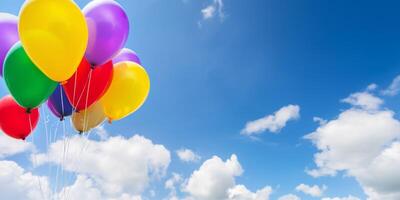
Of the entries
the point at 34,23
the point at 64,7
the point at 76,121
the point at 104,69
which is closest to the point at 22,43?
the point at 34,23

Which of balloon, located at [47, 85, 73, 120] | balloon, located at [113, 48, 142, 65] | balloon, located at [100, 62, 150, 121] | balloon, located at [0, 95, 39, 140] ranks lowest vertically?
balloon, located at [0, 95, 39, 140]

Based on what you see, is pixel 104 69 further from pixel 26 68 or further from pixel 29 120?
pixel 29 120

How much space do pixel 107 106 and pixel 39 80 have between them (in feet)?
6.08

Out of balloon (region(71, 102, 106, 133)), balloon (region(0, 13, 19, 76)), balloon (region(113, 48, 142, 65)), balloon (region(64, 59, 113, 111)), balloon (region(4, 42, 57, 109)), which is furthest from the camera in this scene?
balloon (region(113, 48, 142, 65))

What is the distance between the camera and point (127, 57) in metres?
9.35

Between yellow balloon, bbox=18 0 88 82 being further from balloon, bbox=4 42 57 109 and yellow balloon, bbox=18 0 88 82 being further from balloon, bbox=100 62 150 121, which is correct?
balloon, bbox=100 62 150 121

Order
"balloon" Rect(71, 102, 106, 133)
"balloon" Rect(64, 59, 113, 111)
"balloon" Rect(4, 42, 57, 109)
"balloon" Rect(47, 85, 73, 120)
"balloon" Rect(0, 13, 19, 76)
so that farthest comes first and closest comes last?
"balloon" Rect(71, 102, 106, 133)
"balloon" Rect(47, 85, 73, 120)
"balloon" Rect(64, 59, 113, 111)
"balloon" Rect(0, 13, 19, 76)
"balloon" Rect(4, 42, 57, 109)

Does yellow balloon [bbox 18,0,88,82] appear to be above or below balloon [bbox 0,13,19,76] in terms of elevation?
below

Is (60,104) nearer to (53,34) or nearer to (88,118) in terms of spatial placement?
(88,118)

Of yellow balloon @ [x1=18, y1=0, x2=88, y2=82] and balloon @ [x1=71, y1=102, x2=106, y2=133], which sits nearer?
yellow balloon @ [x1=18, y1=0, x2=88, y2=82]

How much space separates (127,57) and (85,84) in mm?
1564

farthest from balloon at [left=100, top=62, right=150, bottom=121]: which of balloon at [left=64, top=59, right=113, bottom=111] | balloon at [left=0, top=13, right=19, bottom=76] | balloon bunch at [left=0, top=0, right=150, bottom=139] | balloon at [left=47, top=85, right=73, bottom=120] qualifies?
balloon at [left=0, top=13, right=19, bottom=76]

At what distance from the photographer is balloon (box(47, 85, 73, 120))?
Result: 332 inches

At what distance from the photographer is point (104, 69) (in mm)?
8281
